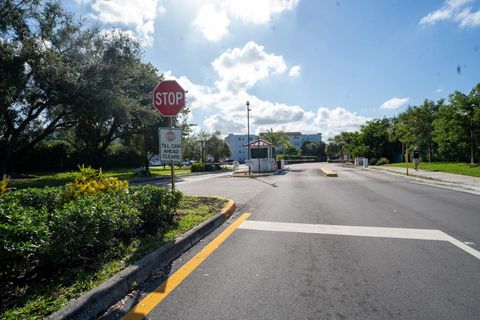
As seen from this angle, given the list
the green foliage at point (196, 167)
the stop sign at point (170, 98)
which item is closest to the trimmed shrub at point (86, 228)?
the stop sign at point (170, 98)

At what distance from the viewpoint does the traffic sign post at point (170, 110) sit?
19.5 feet

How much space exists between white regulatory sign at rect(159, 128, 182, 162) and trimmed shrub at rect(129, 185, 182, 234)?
0.65 m

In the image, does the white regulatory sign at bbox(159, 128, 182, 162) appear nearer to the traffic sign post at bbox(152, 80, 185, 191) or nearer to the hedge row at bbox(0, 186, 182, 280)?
the traffic sign post at bbox(152, 80, 185, 191)

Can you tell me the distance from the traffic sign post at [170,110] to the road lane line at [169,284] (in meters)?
1.76

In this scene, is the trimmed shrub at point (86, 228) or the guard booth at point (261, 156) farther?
the guard booth at point (261, 156)

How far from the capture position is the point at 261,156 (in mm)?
30250

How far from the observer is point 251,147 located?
30.4 m

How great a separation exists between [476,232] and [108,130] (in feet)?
110

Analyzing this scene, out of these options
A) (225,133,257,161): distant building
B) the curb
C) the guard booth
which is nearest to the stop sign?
the curb

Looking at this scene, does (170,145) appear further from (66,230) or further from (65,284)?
(65,284)

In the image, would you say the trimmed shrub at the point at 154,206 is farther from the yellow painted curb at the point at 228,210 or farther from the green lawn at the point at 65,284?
the yellow painted curb at the point at 228,210

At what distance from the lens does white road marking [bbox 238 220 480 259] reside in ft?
17.1

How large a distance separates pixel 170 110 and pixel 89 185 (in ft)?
7.00

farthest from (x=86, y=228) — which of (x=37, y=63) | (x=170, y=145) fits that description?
(x=37, y=63)
